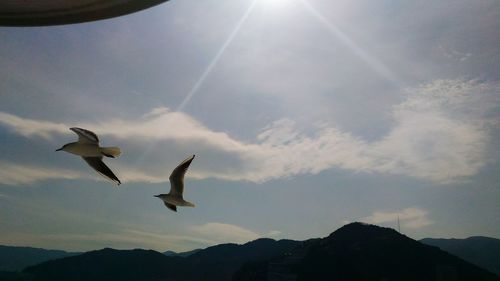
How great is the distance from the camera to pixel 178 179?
10023 mm

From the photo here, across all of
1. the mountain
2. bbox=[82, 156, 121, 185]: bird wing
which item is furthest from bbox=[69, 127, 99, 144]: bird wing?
the mountain

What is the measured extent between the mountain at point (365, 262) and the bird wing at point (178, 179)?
14749 cm

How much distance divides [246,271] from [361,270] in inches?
2063

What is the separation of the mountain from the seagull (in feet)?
488

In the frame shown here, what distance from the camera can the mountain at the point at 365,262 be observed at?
148m

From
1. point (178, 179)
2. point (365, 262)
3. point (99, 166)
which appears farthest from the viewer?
point (365, 262)

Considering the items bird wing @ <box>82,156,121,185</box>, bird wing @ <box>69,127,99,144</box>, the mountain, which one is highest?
bird wing @ <box>69,127,99,144</box>

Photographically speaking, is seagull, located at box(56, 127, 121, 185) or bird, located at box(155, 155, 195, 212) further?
bird, located at box(155, 155, 195, 212)

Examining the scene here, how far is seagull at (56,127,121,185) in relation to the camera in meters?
8.44

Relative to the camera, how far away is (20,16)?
1310 cm

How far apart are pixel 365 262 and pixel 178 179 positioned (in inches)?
6184

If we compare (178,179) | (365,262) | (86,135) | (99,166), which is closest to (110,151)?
(86,135)

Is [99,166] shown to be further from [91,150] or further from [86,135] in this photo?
[86,135]

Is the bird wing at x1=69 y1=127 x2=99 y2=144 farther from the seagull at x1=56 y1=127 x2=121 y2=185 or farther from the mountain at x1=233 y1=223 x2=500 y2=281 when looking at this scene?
the mountain at x1=233 y1=223 x2=500 y2=281
